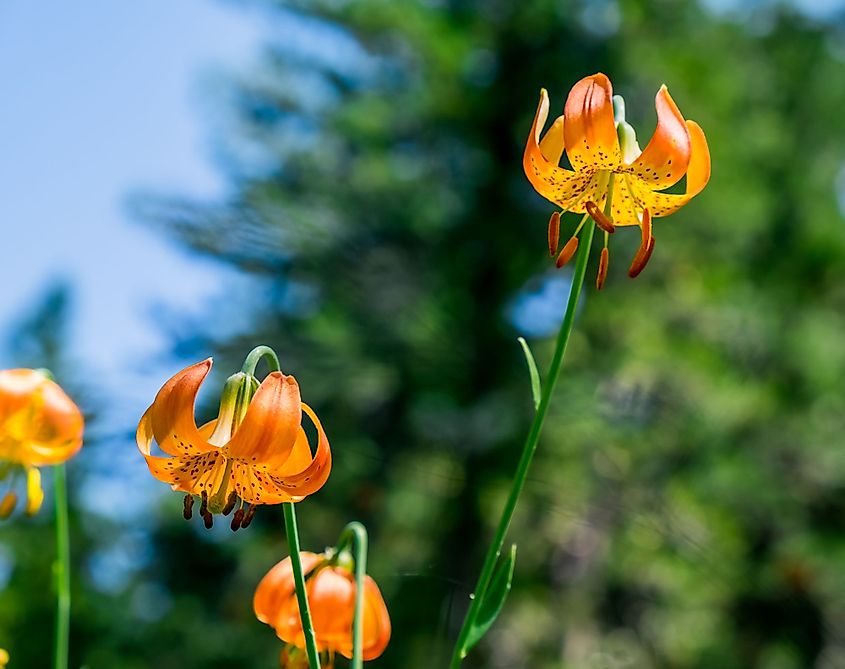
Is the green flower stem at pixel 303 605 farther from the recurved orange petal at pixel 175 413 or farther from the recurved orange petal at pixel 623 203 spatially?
the recurved orange petal at pixel 623 203

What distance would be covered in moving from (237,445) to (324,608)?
0.23 m

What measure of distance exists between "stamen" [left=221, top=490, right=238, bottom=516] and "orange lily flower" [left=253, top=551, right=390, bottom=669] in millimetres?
120

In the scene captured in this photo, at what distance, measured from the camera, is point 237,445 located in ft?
1.76

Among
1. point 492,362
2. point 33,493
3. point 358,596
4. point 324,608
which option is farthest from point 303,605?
point 492,362

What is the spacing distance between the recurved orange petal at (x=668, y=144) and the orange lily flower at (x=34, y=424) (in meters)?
0.48

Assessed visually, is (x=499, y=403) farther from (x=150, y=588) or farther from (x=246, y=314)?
(x=150, y=588)

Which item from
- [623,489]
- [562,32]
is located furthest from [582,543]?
[562,32]

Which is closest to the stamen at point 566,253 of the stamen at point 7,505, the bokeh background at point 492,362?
the stamen at point 7,505

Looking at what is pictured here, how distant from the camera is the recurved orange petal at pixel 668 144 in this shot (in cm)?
60

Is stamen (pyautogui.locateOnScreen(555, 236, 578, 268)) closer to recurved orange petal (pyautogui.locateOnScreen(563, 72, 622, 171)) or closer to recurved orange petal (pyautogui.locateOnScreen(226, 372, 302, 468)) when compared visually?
recurved orange petal (pyautogui.locateOnScreen(563, 72, 622, 171))

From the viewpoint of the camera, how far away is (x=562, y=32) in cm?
646

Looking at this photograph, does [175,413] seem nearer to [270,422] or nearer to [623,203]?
[270,422]

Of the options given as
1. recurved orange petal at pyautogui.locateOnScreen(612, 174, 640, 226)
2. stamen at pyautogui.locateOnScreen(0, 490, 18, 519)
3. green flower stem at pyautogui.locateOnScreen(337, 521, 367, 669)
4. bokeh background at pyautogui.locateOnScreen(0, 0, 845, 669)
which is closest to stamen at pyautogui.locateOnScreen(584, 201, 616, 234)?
recurved orange petal at pyautogui.locateOnScreen(612, 174, 640, 226)

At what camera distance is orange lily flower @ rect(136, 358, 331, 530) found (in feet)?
1.73
